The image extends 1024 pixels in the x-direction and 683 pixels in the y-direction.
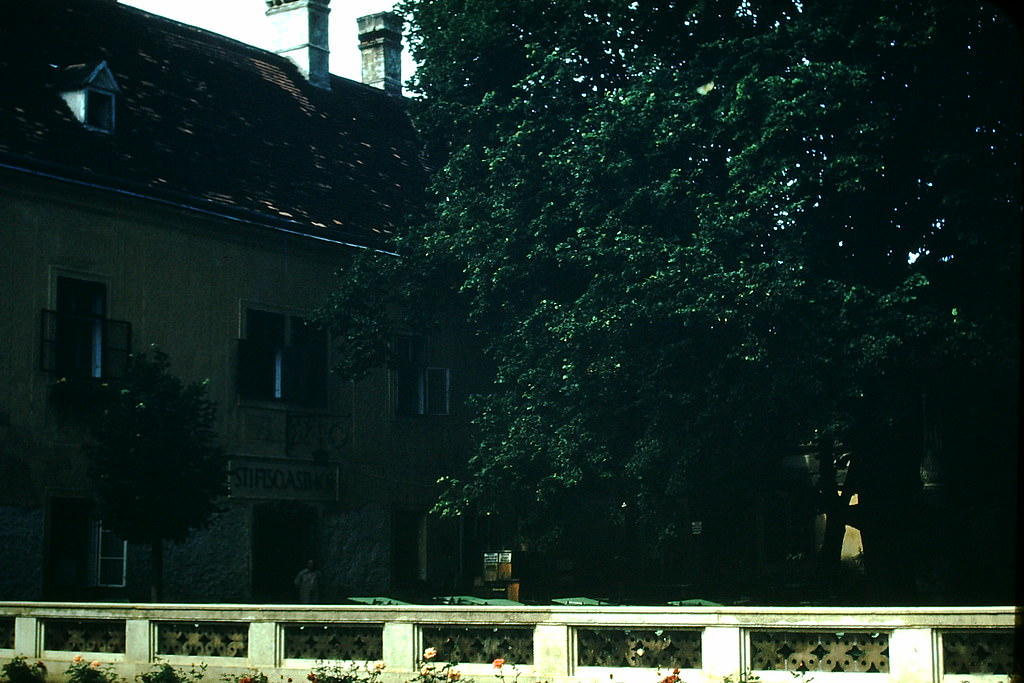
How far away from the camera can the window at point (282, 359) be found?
25.3 m

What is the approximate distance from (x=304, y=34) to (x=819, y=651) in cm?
2270

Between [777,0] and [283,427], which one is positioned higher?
[777,0]

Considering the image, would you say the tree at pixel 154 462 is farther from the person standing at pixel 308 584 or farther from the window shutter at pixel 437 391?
the window shutter at pixel 437 391

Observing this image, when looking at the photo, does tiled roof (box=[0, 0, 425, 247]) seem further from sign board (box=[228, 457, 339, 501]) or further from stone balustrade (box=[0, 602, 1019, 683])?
stone balustrade (box=[0, 602, 1019, 683])

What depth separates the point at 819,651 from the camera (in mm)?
12195

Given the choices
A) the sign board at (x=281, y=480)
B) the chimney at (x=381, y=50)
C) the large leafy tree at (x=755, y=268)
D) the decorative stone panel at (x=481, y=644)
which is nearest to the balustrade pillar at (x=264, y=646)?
the decorative stone panel at (x=481, y=644)

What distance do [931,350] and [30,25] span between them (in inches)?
580

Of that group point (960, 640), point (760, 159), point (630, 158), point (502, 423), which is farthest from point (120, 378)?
point (960, 640)

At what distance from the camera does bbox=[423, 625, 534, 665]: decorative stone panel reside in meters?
13.4

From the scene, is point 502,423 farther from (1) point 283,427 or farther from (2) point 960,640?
(2) point 960,640

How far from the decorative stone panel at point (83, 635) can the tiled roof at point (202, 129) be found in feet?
26.5

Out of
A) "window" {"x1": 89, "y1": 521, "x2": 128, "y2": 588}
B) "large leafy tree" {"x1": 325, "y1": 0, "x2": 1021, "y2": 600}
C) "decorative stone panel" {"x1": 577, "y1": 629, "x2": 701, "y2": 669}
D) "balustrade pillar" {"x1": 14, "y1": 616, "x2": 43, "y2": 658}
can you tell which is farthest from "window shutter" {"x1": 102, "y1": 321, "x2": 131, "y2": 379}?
"decorative stone panel" {"x1": 577, "y1": 629, "x2": 701, "y2": 669}

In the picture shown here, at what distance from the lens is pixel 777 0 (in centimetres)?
2278

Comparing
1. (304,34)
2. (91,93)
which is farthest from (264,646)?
(304,34)
